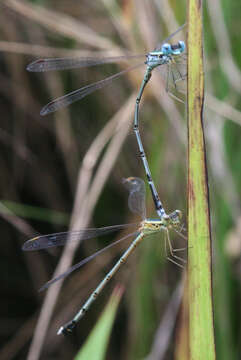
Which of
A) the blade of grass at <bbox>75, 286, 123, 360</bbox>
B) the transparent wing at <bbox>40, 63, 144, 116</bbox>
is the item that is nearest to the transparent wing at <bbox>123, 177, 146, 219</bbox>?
the transparent wing at <bbox>40, 63, 144, 116</bbox>

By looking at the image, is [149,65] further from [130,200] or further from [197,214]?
[197,214]

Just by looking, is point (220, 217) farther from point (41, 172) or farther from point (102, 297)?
point (41, 172)

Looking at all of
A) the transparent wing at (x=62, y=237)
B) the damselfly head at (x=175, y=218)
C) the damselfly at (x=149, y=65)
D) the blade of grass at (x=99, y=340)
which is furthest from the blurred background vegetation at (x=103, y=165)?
the blade of grass at (x=99, y=340)

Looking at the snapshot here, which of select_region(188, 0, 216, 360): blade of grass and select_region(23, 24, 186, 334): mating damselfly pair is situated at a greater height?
select_region(23, 24, 186, 334): mating damselfly pair

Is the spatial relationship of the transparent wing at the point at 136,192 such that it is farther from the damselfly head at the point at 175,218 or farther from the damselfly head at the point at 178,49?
the damselfly head at the point at 178,49

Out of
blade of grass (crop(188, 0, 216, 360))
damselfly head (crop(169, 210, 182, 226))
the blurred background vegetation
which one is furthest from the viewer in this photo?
the blurred background vegetation

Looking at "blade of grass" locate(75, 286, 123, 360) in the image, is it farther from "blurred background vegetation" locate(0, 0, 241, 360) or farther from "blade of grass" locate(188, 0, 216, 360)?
"blurred background vegetation" locate(0, 0, 241, 360)
